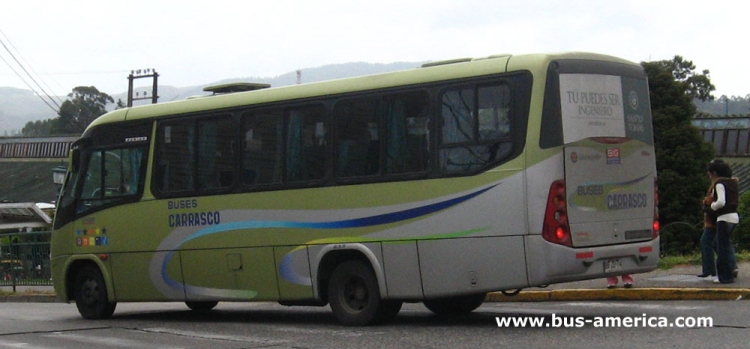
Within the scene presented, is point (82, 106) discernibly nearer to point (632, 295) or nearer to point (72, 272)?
point (72, 272)

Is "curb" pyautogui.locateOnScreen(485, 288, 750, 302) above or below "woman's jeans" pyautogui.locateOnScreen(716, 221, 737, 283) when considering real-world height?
below

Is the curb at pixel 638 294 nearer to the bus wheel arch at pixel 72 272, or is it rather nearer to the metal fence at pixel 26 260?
the bus wheel arch at pixel 72 272

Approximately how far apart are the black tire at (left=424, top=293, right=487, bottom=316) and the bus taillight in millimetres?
2708

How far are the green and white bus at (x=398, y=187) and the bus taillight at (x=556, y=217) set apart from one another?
0.01 m

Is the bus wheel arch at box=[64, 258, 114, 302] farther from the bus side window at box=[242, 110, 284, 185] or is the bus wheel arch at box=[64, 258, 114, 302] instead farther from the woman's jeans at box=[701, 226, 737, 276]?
the woman's jeans at box=[701, 226, 737, 276]

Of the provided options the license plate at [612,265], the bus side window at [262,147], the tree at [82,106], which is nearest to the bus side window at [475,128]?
the license plate at [612,265]

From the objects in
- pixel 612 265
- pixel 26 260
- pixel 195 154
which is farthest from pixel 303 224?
pixel 26 260

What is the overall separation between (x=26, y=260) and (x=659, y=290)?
19.7 meters

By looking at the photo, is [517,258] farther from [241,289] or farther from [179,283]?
[179,283]

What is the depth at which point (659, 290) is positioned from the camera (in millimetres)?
14586

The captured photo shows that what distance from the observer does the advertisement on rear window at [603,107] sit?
11.7 meters

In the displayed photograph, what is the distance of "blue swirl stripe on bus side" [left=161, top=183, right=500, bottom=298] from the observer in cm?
1222

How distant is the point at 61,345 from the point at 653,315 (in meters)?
6.54

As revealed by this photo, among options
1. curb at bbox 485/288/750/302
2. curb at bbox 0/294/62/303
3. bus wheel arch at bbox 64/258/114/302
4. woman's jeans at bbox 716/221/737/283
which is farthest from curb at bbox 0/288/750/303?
curb at bbox 0/294/62/303
